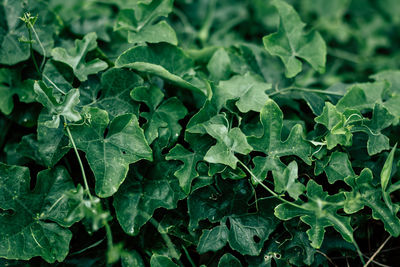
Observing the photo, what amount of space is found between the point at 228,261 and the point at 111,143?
27.2 inches

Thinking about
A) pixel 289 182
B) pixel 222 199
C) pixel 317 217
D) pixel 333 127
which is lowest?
pixel 222 199

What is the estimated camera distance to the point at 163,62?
1.75 meters

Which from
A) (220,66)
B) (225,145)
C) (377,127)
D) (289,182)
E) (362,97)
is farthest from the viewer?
(220,66)

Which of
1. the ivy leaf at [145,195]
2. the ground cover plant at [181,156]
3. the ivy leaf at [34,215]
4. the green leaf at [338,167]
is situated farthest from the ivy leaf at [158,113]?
the green leaf at [338,167]

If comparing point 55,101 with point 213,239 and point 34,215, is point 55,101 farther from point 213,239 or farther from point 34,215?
point 213,239

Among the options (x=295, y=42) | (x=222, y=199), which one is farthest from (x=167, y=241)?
(x=295, y=42)

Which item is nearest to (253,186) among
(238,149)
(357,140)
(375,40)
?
(238,149)

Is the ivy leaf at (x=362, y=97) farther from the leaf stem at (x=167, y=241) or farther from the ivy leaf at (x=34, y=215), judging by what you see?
the ivy leaf at (x=34, y=215)

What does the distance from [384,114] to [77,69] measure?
1.41 meters

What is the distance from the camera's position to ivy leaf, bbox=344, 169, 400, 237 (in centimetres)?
144

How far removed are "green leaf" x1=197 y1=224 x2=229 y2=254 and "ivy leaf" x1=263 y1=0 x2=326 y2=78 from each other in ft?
3.00

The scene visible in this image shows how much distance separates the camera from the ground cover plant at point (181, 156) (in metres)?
1.45

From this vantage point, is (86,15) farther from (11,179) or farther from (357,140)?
(357,140)

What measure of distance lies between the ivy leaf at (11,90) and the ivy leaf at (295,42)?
1238 mm
